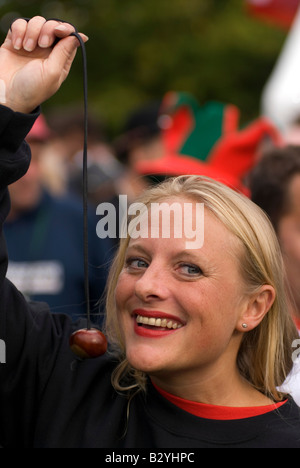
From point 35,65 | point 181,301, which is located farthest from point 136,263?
point 35,65

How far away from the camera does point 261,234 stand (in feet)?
7.07

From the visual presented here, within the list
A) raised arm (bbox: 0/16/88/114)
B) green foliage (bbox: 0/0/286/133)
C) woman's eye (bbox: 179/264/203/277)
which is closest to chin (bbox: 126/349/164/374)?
woman's eye (bbox: 179/264/203/277)

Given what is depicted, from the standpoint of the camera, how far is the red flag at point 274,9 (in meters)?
8.30

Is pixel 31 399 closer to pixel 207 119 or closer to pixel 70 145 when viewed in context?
pixel 207 119

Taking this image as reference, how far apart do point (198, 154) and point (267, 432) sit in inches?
96.5

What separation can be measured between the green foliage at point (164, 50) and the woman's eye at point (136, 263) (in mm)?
12652

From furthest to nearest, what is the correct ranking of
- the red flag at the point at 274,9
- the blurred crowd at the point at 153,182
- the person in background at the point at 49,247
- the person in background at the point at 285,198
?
1. the red flag at the point at 274,9
2. the person in background at the point at 49,247
3. the blurred crowd at the point at 153,182
4. the person in background at the point at 285,198

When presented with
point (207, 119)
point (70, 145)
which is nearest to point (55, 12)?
point (70, 145)

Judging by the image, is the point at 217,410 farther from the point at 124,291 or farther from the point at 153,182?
the point at 153,182

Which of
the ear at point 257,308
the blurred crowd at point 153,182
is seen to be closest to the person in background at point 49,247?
the blurred crowd at point 153,182

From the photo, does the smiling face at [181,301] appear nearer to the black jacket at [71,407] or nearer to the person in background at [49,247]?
the black jacket at [71,407]

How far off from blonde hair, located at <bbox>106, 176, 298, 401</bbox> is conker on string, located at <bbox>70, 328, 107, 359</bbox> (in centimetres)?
20

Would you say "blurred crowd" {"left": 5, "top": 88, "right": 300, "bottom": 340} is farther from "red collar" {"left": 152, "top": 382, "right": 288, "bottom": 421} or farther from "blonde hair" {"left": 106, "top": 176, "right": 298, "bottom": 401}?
"red collar" {"left": 152, "top": 382, "right": 288, "bottom": 421}

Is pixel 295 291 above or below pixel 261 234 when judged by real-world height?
below
